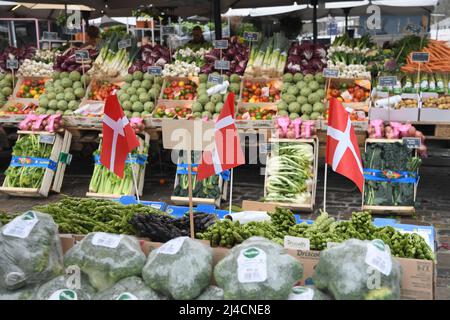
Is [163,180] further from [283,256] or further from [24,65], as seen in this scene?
[283,256]

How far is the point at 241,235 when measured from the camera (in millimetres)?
3268

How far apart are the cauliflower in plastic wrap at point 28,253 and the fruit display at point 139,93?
484cm

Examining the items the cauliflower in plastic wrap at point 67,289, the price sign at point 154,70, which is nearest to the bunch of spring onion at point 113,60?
the price sign at point 154,70

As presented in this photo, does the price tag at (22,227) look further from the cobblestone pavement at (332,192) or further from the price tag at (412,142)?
the price tag at (412,142)

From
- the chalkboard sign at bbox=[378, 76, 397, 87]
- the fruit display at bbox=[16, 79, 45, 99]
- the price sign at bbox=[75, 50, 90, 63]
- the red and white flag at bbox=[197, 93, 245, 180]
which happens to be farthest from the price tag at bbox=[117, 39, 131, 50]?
the red and white flag at bbox=[197, 93, 245, 180]

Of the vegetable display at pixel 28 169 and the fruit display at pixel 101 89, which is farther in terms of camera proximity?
the fruit display at pixel 101 89

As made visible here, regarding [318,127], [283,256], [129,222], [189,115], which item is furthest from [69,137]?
[283,256]

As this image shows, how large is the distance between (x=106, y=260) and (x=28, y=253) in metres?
0.36

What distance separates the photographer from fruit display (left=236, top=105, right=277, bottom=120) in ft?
23.4

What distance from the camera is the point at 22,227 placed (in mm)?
2615

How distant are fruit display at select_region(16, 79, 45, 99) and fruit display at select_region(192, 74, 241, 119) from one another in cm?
260

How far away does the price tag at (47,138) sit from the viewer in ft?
23.5

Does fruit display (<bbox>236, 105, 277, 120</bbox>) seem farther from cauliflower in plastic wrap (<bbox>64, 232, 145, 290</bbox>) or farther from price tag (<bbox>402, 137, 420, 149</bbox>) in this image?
cauliflower in plastic wrap (<bbox>64, 232, 145, 290</bbox>)

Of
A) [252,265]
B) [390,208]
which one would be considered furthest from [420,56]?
[252,265]
